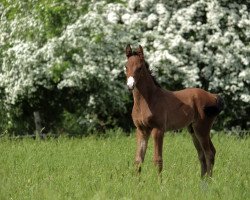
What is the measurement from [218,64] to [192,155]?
7.20 meters

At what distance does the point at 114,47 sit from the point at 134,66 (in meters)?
11.1

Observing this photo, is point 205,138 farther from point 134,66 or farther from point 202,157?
point 134,66

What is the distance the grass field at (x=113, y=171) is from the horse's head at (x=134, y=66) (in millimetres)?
1520

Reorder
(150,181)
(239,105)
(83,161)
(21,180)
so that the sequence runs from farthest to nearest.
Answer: (239,105)
(83,161)
(21,180)
(150,181)

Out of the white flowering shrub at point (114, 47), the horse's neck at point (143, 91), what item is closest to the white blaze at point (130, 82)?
the horse's neck at point (143, 91)

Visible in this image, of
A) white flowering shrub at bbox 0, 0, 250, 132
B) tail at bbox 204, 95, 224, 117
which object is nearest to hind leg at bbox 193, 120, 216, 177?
tail at bbox 204, 95, 224, 117

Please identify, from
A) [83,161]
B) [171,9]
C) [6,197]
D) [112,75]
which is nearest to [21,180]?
[6,197]

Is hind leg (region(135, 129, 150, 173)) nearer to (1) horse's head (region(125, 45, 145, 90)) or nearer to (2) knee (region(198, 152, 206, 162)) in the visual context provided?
(1) horse's head (region(125, 45, 145, 90))

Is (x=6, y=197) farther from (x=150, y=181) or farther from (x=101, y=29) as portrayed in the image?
(x=101, y=29)

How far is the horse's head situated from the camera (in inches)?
Result: 503

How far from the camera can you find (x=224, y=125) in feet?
86.4

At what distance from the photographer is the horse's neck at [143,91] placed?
43.8ft

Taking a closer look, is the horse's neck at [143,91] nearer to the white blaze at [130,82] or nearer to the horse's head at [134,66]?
the horse's head at [134,66]

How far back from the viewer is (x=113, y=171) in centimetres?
1366
